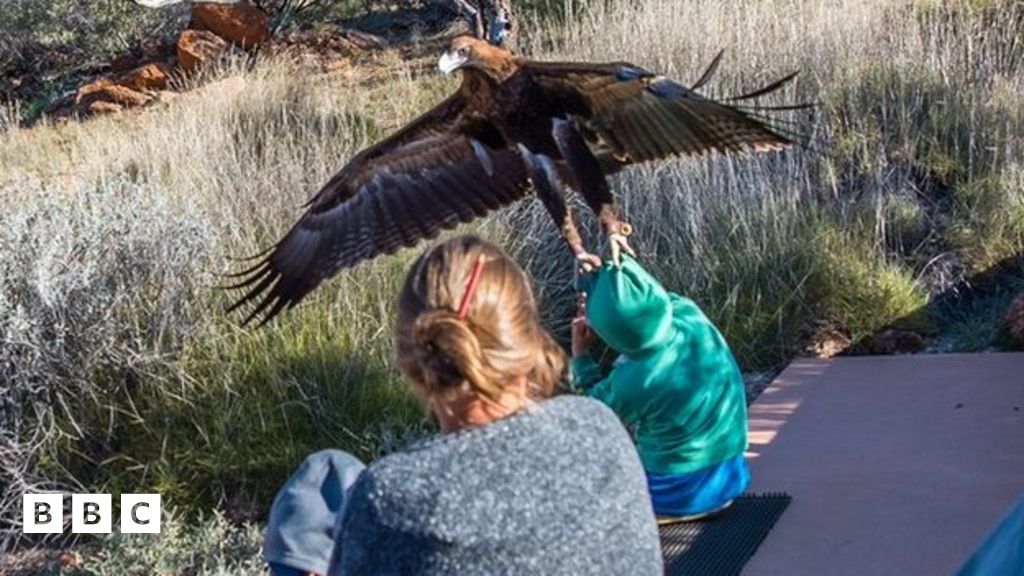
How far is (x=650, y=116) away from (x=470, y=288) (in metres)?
2.80

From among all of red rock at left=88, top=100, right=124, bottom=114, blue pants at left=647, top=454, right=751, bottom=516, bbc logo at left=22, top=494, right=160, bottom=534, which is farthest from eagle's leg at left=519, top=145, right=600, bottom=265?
red rock at left=88, top=100, right=124, bottom=114

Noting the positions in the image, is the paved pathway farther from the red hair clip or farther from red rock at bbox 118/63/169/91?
red rock at bbox 118/63/169/91

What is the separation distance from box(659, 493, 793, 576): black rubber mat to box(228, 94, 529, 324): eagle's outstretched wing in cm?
135

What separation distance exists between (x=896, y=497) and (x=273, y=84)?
25.0 feet

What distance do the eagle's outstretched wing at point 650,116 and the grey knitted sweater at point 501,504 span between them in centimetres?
270

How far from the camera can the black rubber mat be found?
4.53 metres

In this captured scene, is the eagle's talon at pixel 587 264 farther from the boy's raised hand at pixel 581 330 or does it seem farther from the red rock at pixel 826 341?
the red rock at pixel 826 341

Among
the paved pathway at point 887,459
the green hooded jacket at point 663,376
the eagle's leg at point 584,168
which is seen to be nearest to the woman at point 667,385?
the green hooded jacket at point 663,376

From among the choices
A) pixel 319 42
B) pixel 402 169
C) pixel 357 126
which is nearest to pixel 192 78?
pixel 319 42

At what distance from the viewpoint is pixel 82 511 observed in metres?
5.93

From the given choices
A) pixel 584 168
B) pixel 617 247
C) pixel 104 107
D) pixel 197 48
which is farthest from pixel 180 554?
pixel 197 48

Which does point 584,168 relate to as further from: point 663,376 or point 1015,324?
point 1015,324

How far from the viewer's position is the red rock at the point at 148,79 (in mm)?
15258

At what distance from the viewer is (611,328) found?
13.7 ft
